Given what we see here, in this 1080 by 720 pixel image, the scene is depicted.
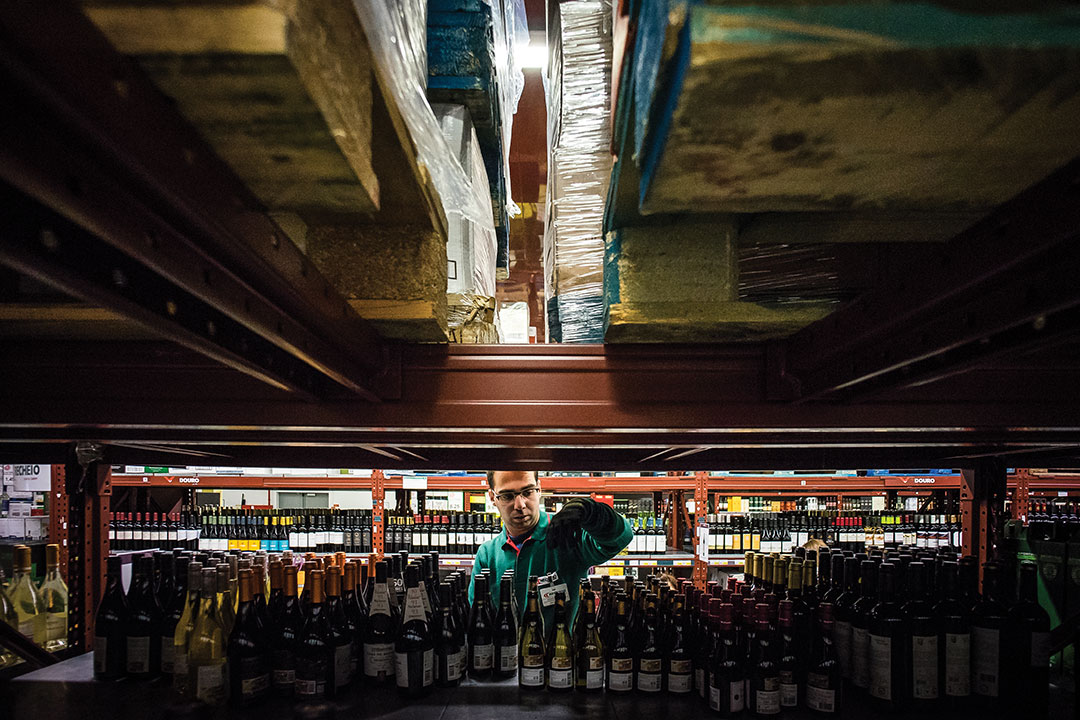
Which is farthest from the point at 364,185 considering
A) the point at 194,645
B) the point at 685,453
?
the point at 194,645

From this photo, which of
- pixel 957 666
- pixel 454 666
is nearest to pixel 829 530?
pixel 957 666

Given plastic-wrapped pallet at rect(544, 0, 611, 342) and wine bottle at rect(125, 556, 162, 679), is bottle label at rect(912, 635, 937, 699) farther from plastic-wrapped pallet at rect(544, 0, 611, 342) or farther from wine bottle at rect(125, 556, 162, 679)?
wine bottle at rect(125, 556, 162, 679)

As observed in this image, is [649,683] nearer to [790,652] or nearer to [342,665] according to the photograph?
[790,652]

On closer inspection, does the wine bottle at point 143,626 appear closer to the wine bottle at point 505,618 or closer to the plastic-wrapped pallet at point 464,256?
the wine bottle at point 505,618

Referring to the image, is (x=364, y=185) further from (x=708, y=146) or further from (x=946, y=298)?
(x=946, y=298)

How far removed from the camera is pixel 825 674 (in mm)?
1559

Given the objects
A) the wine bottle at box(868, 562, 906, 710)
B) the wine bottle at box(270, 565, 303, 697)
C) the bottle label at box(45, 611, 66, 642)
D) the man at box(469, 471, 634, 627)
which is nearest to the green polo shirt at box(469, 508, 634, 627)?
the man at box(469, 471, 634, 627)

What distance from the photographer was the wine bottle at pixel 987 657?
4.91 ft

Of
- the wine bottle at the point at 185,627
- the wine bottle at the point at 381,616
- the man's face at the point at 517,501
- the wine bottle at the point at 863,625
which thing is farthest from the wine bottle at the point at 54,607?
the wine bottle at the point at 863,625

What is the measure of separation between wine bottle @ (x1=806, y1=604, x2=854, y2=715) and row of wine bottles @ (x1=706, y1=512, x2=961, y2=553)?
10.9ft

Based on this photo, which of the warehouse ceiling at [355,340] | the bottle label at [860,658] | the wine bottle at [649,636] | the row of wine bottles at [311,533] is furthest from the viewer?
the row of wine bottles at [311,533]

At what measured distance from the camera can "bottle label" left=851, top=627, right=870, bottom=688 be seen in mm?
1562

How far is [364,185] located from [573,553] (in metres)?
2.59

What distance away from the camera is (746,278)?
3.23ft
